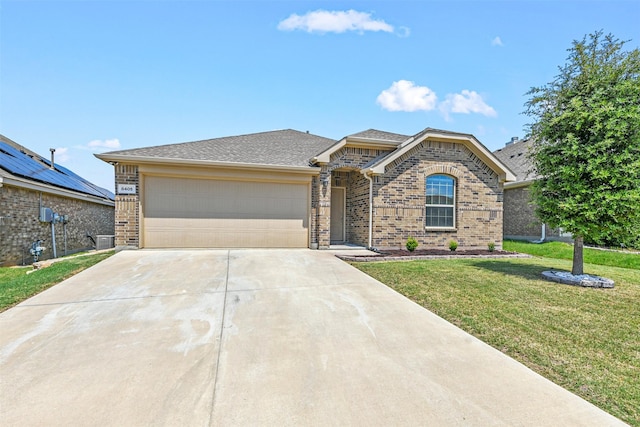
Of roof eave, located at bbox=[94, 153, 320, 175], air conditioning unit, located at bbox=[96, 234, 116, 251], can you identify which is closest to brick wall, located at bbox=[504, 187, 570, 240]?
roof eave, located at bbox=[94, 153, 320, 175]

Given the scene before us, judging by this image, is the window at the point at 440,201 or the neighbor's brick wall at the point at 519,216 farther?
the neighbor's brick wall at the point at 519,216

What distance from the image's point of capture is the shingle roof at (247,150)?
395 inches

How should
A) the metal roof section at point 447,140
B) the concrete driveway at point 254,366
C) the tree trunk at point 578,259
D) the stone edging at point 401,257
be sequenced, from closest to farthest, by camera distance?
1. the concrete driveway at point 254,366
2. the tree trunk at point 578,259
3. the stone edging at point 401,257
4. the metal roof section at point 447,140

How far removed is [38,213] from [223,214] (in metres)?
6.91

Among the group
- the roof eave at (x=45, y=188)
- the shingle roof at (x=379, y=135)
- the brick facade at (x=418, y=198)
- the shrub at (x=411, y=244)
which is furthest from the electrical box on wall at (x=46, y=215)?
the shrub at (x=411, y=244)

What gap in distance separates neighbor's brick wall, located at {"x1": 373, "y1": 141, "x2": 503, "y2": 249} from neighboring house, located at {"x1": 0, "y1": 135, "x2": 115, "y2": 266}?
39.8 ft

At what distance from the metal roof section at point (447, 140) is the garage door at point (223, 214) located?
9.62 feet

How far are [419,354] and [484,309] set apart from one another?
2.07m

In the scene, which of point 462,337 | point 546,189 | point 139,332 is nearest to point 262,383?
point 139,332

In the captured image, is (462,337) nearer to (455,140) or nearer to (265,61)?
(455,140)

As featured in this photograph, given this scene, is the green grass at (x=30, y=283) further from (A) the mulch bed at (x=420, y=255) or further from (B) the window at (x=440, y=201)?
(B) the window at (x=440, y=201)

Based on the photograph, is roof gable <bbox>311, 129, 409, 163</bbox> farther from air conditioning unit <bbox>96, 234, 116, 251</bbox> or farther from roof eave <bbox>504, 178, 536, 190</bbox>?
air conditioning unit <bbox>96, 234, 116, 251</bbox>

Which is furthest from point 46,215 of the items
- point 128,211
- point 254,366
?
point 254,366

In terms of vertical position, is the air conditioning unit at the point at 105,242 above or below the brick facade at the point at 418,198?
below
